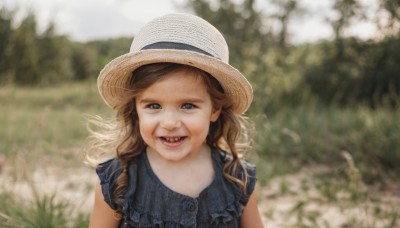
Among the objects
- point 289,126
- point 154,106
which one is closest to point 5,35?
point 289,126

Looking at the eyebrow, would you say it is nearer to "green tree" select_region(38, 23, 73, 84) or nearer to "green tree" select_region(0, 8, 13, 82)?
"green tree" select_region(0, 8, 13, 82)

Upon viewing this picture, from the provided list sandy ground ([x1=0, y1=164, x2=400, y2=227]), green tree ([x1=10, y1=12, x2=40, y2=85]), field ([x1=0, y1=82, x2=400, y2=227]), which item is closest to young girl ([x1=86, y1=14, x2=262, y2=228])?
field ([x1=0, y1=82, x2=400, y2=227])

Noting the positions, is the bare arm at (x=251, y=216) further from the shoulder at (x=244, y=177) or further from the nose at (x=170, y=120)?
the nose at (x=170, y=120)

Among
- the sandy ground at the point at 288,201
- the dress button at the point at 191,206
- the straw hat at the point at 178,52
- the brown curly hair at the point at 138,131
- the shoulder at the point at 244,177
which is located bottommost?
the sandy ground at the point at 288,201

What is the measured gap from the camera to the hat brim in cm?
169

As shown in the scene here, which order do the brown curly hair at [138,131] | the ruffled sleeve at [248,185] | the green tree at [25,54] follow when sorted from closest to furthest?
the brown curly hair at [138,131], the ruffled sleeve at [248,185], the green tree at [25,54]

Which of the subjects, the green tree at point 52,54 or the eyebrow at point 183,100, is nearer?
the eyebrow at point 183,100

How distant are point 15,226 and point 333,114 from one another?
178 inches

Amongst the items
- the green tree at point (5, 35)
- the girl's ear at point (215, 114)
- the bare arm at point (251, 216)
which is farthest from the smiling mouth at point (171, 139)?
the green tree at point (5, 35)

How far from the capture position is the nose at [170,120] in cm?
175

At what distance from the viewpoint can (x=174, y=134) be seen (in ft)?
5.91

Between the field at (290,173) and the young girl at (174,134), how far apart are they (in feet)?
1.96

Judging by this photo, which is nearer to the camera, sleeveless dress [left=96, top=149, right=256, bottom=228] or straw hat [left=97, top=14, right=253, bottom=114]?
straw hat [left=97, top=14, right=253, bottom=114]

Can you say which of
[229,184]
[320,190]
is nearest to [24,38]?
[320,190]
